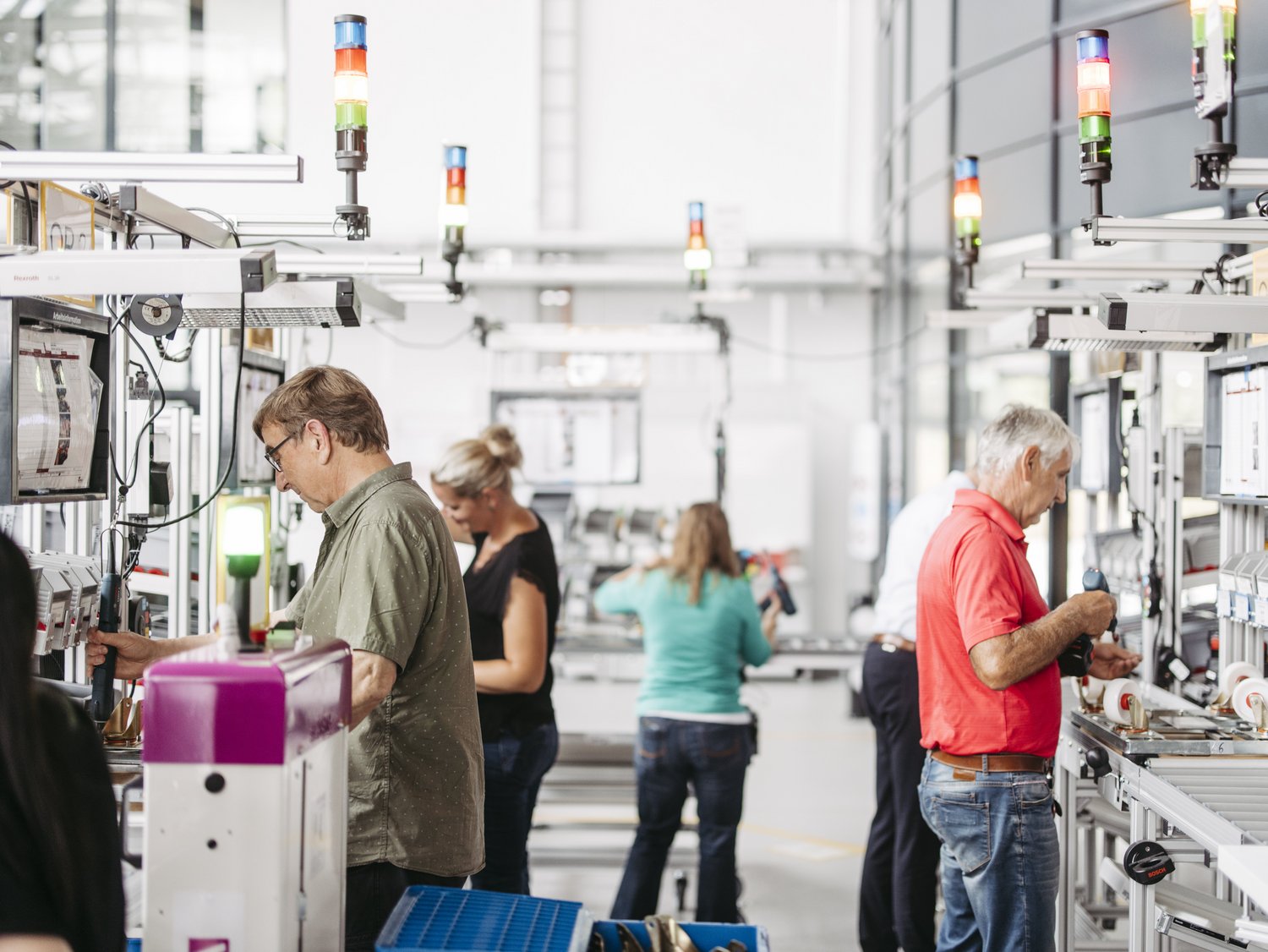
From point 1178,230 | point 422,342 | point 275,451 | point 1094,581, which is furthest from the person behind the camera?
point 422,342

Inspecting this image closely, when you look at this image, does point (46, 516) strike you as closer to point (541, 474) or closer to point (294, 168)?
point (294, 168)

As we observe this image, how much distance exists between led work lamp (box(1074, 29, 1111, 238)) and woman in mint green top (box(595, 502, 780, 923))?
173cm

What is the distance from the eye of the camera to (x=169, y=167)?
7.95ft

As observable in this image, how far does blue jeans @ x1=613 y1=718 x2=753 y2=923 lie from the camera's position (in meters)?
3.76

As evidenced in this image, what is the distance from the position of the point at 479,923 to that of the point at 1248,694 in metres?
2.19

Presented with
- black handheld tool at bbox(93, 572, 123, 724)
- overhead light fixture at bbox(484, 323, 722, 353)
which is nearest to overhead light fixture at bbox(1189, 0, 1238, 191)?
black handheld tool at bbox(93, 572, 123, 724)

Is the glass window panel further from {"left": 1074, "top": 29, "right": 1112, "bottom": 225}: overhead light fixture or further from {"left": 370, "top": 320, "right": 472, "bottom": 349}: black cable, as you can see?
{"left": 1074, "top": 29, "right": 1112, "bottom": 225}: overhead light fixture

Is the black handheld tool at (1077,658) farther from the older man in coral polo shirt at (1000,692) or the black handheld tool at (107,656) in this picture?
the black handheld tool at (107,656)

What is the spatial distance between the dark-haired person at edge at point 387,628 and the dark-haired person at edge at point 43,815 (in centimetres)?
69

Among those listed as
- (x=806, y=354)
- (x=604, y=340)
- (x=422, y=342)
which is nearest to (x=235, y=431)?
(x=604, y=340)

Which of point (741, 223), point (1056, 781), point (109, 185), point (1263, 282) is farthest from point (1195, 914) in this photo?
point (741, 223)

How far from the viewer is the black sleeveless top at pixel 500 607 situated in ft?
10.8

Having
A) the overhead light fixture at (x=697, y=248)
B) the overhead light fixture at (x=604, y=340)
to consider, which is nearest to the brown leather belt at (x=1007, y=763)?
the overhead light fixture at (x=697, y=248)

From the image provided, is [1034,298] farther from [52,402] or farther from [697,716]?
[52,402]
